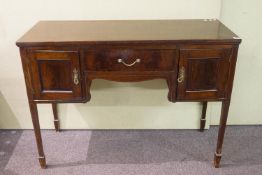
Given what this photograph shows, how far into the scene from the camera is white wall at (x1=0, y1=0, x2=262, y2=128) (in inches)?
66.0

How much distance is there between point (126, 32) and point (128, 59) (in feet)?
0.52

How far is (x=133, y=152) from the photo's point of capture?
180 cm

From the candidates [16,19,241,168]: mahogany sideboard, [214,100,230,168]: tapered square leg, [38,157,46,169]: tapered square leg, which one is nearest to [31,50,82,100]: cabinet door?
[16,19,241,168]: mahogany sideboard

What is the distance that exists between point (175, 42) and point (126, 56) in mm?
237

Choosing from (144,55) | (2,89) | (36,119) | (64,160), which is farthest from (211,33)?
(2,89)

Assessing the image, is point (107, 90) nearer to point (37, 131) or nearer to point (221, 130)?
point (37, 131)

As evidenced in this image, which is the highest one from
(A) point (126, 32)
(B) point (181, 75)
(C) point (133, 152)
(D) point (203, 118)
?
(A) point (126, 32)

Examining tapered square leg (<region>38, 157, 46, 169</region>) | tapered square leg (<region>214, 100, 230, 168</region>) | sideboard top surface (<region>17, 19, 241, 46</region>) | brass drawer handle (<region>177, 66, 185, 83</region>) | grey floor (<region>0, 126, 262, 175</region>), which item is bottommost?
grey floor (<region>0, 126, 262, 175</region>)

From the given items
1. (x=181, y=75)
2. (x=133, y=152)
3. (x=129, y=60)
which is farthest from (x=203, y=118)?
(x=129, y=60)

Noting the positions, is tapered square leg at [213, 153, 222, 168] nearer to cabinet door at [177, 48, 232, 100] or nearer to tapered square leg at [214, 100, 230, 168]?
tapered square leg at [214, 100, 230, 168]

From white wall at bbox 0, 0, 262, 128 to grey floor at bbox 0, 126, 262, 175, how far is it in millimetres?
81

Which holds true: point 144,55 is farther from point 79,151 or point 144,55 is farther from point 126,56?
point 79,151

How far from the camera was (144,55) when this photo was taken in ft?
4.44

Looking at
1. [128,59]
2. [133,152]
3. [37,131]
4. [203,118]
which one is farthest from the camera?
[203,118]
